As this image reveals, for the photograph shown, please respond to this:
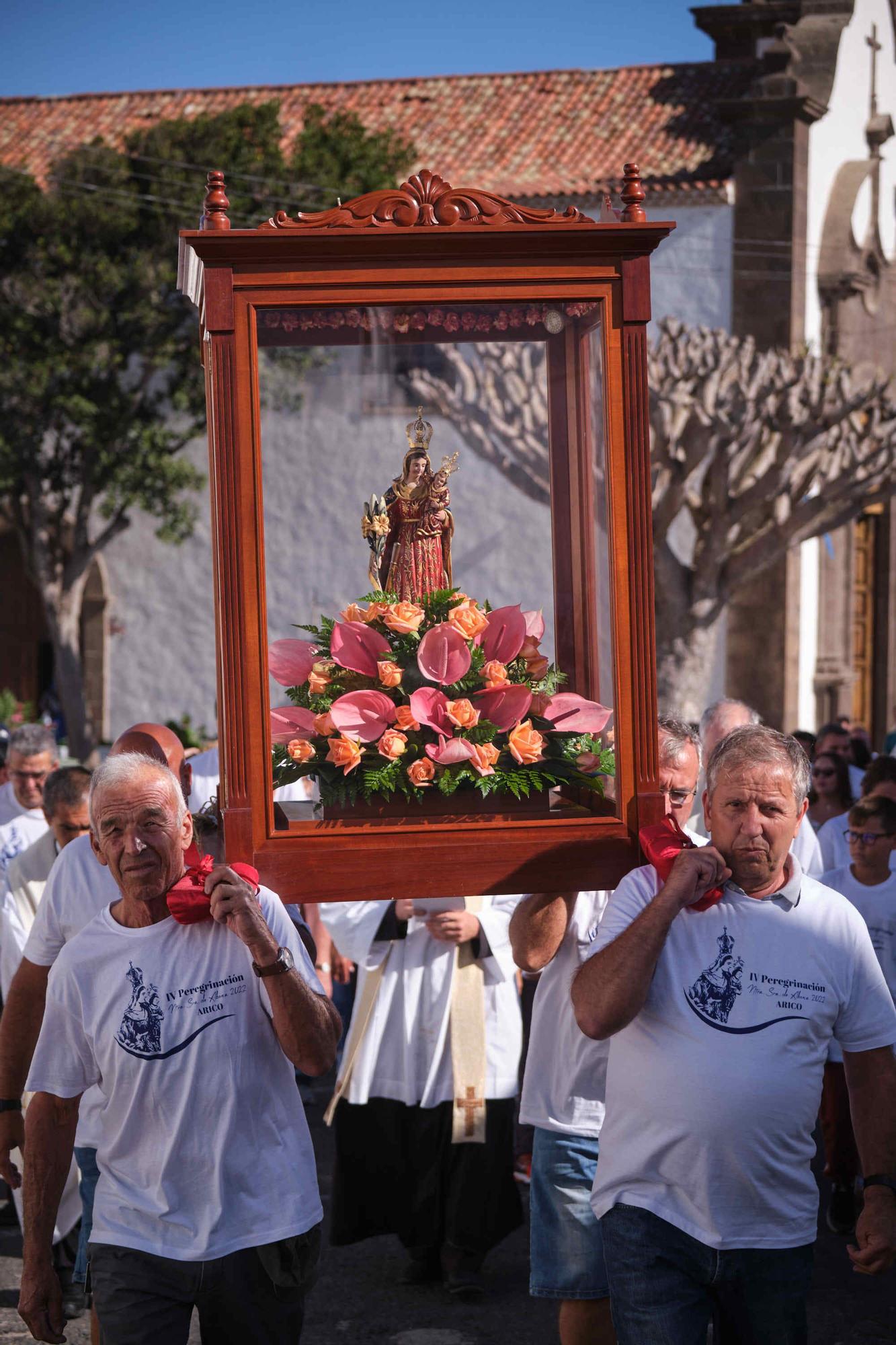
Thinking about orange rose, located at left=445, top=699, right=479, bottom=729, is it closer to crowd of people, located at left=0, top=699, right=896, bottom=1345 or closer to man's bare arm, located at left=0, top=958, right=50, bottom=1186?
crowd of people, located at left=0, top=699, right=896, bottom=1345

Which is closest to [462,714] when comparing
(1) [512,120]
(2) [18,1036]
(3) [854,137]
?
(2) [18,1036]

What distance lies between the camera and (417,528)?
3.69m

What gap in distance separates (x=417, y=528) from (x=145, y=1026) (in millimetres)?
1301

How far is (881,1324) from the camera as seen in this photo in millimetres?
4957

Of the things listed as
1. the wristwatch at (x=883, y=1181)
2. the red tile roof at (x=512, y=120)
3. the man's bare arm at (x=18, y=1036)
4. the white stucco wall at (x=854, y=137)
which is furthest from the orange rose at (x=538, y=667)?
the red tile roof at (x=512, y=120)

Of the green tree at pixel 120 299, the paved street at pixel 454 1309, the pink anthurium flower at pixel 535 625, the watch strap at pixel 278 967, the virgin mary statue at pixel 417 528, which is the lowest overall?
the paved street at pixel 454 1309

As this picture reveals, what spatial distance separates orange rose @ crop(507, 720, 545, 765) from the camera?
323 cm

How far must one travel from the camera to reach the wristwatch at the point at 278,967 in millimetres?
2936

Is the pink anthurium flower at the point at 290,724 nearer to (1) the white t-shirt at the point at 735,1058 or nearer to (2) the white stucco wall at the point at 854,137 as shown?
(1) the white t-shirt at the point at 735,1058

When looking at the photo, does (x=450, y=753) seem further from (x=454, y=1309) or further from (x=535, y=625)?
(x=454, y=1309)

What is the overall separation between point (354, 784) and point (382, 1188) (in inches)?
109

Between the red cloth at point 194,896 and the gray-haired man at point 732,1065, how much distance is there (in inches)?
26.2

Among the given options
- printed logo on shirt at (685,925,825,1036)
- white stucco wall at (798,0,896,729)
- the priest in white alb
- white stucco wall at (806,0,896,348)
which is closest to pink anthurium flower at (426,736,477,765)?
printed logo on shirt at (685,925,825,1036)

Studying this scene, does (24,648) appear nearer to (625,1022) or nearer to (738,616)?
(738,616)
